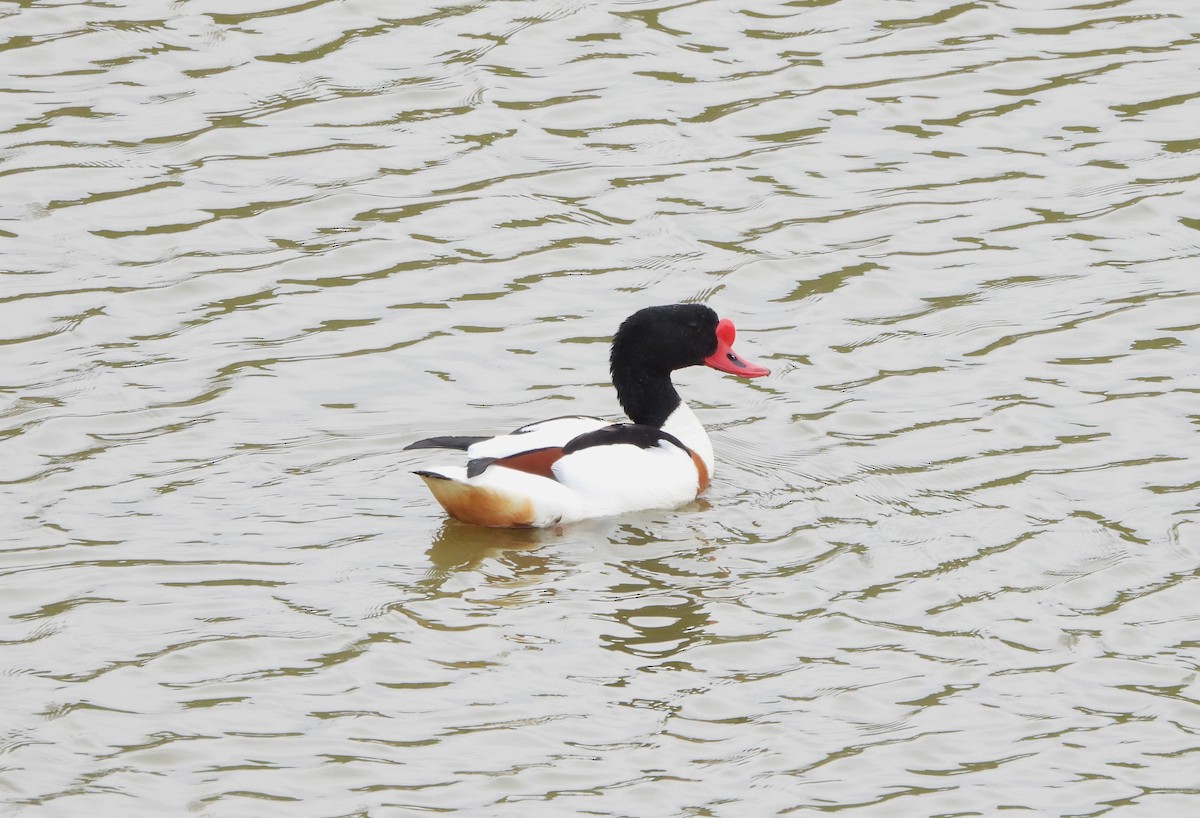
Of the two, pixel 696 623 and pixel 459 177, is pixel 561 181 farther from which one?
pixel 696 623

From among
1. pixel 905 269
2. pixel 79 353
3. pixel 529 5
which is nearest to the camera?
pixel 79 353

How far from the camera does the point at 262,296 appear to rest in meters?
12.1

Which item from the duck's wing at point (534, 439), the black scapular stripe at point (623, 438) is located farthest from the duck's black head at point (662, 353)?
the duck's wing at point (534, 439)

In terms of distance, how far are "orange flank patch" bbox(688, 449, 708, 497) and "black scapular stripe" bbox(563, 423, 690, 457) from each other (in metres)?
0.08

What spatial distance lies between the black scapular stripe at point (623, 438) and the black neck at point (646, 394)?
27cm

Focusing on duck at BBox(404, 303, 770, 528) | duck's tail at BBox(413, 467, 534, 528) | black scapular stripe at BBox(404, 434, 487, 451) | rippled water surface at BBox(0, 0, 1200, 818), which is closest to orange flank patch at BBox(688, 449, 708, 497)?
duck at BBox(404, 303, 770, 528)

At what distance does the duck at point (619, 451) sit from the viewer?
9.95m

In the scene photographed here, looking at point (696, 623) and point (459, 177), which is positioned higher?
point (459, 177)

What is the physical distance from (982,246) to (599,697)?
567 centimetres

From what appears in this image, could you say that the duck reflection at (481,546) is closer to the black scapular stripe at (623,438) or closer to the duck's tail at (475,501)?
the duck's tail at (475,501)

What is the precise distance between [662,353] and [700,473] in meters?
0.79

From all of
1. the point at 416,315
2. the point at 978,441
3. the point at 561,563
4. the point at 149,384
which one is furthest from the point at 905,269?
the point at 149,384

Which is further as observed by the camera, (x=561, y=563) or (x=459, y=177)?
(x=459, y=177)

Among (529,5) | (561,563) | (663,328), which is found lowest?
(561,563)
